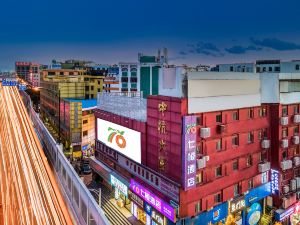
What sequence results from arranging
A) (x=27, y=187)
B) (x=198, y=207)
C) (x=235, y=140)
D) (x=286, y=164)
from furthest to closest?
(x=286, y=164) < (x=235, y=140) < (x=198, y=207) < (x=27, y=187)

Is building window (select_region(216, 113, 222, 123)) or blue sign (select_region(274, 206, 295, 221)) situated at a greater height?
building window (select_region(216, 113, 222, 123))

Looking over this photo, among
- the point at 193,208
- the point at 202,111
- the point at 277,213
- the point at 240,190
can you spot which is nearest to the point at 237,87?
the point at 202,111

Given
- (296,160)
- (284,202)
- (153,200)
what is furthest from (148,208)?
(296,160)

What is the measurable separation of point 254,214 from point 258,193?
172 centimetres

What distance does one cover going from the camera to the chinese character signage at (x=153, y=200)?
63.6 feet

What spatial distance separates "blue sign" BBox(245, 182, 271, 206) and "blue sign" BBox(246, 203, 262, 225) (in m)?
0.57

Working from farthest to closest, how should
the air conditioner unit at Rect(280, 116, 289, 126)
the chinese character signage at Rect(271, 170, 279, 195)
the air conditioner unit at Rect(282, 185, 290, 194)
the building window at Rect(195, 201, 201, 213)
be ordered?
the air conditioner unit at Rect(282, 185, 290, 194)
the chinese character signage at Rect(271, 170, 279, 195)
the air conditioner unit at Rect(280, 116, 289, 126)
the building window at Rect(195, 201, 201, 213)

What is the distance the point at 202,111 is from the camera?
19453 millimetres

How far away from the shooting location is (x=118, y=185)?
87.2 ft

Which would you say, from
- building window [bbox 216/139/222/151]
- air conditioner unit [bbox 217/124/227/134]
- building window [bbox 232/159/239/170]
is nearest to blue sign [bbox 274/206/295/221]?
building window [bbox 232/159/239/170]

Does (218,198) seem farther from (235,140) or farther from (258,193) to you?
(258,193)

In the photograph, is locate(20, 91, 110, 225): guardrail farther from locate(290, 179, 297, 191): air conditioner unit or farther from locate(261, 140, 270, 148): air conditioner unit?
locate(290, 179, 297, 191): air conditioner unit

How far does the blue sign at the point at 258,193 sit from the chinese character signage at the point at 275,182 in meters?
0.31

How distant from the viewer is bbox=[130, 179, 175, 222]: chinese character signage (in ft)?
63.6
